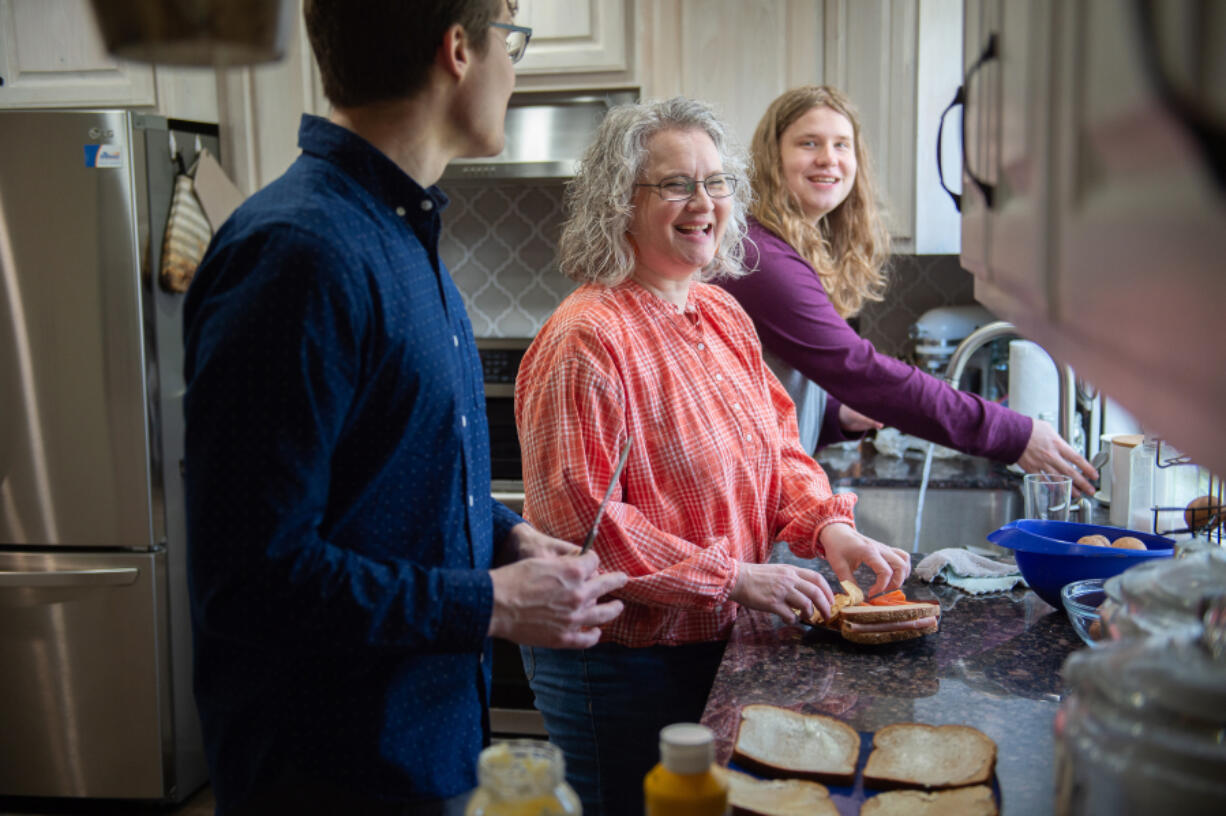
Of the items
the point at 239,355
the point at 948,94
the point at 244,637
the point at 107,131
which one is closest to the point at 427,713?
the point at 244,637

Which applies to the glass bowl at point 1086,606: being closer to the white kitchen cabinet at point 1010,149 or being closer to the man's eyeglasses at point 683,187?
the white kitchen cabinet at point 1010,149

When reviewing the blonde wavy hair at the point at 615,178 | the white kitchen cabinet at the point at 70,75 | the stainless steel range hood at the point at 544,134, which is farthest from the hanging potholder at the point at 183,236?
the blonde wavy hair at the point at 615,178

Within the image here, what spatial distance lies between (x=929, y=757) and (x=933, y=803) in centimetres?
8

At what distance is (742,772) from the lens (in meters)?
1.00

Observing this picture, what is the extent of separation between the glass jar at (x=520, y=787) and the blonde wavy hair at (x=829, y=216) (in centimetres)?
173

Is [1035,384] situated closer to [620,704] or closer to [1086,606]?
[1086,606]

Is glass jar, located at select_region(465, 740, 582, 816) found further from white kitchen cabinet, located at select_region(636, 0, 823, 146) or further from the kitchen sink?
white kitchen cabinet, located at select_region(636, 0, 823, 146)

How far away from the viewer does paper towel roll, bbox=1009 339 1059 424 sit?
8.27ft

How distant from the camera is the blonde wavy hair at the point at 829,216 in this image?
228 centimetres

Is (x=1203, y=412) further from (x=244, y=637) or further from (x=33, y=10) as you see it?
(x=33, y=10)

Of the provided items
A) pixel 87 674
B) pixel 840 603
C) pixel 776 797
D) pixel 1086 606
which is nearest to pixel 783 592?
pixel 840 603

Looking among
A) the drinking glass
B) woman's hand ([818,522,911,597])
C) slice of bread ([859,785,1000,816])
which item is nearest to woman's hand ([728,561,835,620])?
woman's hand ([818,522,911,597])

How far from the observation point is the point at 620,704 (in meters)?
1.53

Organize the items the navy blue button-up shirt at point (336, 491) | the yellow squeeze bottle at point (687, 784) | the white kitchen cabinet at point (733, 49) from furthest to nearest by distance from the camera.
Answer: the white kitchen cabinet at point (733, 49), the navy blue button-up shirt at point (336, 491), the yellow squeeze bottle at point (687, 784)
